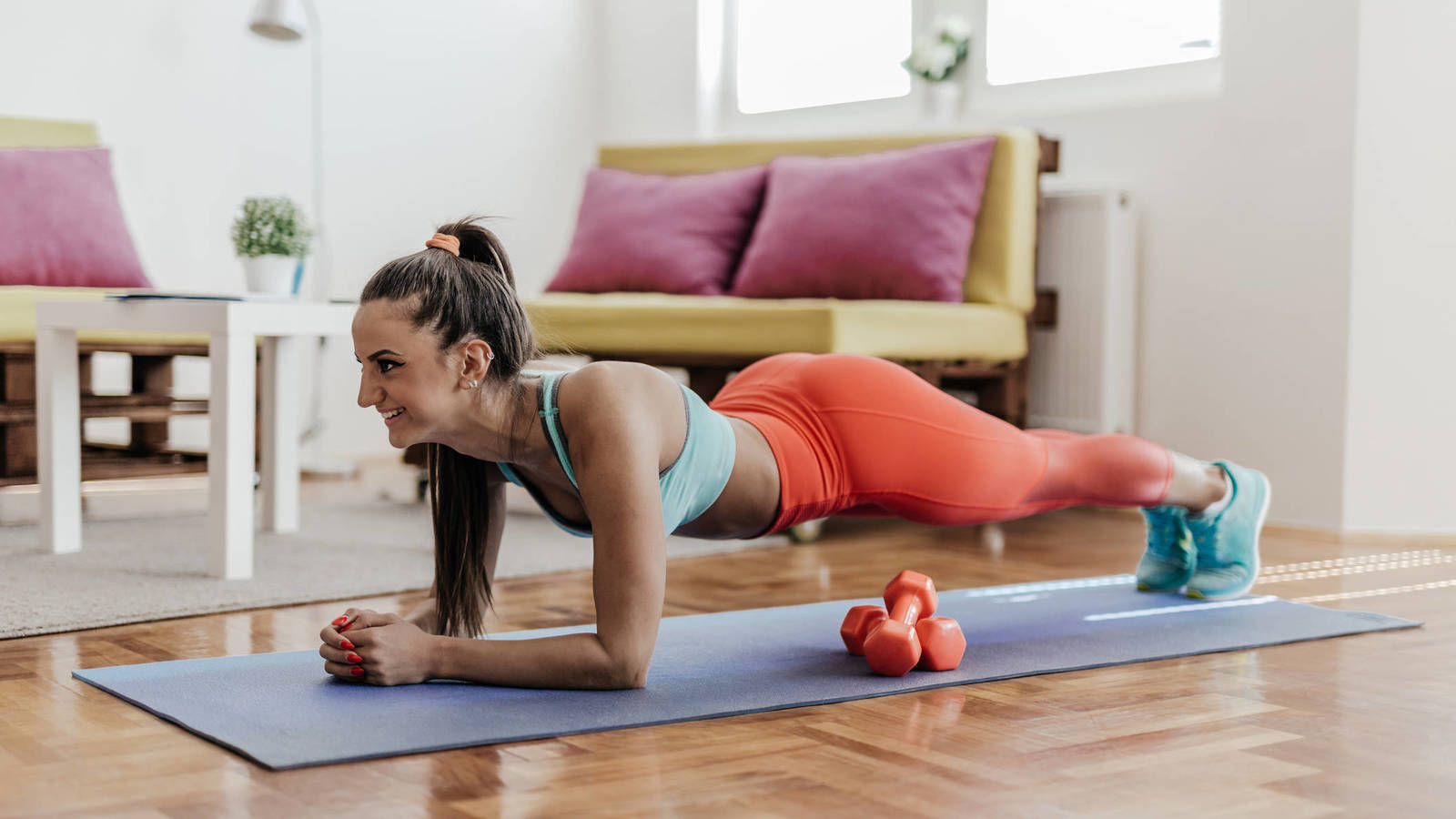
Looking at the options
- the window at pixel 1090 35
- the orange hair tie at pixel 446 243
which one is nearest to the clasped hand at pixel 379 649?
the orange hair tie at pixel 446 243

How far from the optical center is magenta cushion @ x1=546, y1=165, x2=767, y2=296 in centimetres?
389

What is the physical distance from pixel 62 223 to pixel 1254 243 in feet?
9.80

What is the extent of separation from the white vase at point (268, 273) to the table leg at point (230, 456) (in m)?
0.36

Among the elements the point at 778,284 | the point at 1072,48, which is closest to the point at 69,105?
the point at 778,284

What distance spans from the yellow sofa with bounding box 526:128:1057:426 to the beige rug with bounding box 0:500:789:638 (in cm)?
44

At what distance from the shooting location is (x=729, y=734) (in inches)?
58.5

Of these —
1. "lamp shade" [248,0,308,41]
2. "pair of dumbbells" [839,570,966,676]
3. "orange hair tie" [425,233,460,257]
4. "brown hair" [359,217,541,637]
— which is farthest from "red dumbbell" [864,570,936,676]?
"lamp shade" [248,0,308,41]

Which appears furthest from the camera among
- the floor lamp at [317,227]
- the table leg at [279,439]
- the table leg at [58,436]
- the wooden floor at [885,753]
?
the floor lamp at [317,227]

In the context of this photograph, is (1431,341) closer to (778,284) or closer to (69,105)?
(778,284)

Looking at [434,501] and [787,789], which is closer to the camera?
[787,789]

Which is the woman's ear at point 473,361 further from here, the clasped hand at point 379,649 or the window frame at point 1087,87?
the window frame at point 1087,87

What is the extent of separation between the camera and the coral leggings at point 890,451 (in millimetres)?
1891

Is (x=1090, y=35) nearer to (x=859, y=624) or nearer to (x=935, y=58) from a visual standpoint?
(x=935, y=58)

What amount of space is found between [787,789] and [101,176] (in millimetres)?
3175
